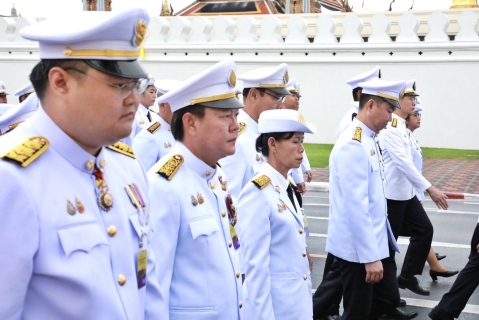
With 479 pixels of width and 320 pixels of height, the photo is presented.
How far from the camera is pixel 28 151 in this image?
5.78 feet

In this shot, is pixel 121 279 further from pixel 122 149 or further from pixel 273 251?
pixel 273 251

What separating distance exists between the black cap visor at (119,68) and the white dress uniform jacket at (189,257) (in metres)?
0.82

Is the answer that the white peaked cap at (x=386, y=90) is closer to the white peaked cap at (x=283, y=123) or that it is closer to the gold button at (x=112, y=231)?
the white peaked cap at (x=283, y=123)

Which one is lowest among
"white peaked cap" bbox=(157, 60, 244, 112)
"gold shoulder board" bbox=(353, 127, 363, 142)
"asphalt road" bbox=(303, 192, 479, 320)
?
"asphalt road" bbox=(303, 192, 479, 320)

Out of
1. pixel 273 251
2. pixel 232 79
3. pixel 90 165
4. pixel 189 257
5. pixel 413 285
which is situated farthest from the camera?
pixel 413 285

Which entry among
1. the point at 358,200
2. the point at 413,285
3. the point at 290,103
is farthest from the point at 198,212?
the point at 290,103

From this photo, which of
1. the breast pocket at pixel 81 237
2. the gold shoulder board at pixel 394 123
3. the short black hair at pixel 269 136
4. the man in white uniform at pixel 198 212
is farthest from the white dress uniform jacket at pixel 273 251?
the gold shoulder board at pixel 394 123

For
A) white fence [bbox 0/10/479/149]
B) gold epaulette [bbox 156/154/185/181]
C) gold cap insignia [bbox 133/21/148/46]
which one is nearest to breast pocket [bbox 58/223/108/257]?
gold cap insignia [bbox 133/21/148/46]

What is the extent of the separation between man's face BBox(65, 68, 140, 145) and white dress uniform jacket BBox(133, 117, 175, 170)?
162 inches

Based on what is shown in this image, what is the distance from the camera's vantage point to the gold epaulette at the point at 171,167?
2666 mm

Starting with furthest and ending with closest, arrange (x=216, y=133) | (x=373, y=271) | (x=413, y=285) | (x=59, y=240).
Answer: (x=413, y=285) < (x=373, y=271) < (x=216, y=133) < (x=59, y=240)

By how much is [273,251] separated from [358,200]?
1.22 metres

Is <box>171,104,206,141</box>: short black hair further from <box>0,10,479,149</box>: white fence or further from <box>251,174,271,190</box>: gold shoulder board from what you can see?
<box>0,10,479,149</box>: white fence

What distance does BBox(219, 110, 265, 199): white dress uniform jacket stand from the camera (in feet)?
15.5
